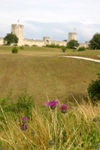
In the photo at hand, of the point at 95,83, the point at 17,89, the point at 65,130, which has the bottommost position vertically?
the point at 17,89

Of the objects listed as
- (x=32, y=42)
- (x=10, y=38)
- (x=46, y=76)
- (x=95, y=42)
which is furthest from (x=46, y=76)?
(x=32, y=42)

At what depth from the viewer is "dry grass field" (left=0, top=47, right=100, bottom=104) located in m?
16.0

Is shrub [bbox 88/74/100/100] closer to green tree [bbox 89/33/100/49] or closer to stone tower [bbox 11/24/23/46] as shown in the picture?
green tree [bbox 89/33/100/49]

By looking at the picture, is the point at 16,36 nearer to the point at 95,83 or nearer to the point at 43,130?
the point at 95,83

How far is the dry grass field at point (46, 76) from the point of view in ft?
52.3

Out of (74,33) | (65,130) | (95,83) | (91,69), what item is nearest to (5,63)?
(91,69)

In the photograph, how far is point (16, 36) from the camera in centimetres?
6425

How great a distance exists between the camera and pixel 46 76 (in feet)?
63.3

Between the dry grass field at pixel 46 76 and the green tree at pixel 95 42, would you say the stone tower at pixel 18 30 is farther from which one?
the dry grass field at pixel 46 76

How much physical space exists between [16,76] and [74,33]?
6182 cm

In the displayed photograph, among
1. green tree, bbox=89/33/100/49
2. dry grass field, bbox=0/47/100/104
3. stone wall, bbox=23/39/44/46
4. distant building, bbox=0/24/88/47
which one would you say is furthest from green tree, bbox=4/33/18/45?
dry grass field, bbox=0/47/100/104

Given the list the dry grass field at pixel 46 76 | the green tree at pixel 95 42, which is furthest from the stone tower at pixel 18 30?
the dry grass field at pixel 46 76

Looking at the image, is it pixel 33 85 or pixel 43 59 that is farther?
pixel 43 59

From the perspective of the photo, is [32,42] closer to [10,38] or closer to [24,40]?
[24,40]
